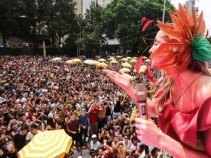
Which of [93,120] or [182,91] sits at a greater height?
[182,91]

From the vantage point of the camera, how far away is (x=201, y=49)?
1532 mm

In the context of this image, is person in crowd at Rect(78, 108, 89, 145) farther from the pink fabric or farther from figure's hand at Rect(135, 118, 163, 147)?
figure's hand at Rect(135, 118, 163, 147)

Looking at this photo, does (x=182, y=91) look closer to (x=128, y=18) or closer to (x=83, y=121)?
(x=83, y=121)

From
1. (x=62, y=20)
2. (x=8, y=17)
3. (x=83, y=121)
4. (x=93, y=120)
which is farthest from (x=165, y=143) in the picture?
(x=62, y=20)

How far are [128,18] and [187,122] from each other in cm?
5583

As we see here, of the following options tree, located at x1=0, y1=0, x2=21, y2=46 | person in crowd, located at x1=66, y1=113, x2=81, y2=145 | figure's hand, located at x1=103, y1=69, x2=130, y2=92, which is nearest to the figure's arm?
figure's hand, located at x1=103, y1=69, x2=130, y2=92

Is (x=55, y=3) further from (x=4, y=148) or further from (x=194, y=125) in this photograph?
(x=194, y=125)

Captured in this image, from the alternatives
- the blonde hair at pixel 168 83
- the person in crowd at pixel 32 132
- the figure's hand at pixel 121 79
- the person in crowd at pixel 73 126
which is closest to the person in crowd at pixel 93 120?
the person in crowd at pixel 73 126

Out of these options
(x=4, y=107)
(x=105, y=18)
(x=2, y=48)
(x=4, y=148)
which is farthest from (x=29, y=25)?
(x=4, y=148)

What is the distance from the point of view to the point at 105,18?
58.0 m

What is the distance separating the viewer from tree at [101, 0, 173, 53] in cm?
5428

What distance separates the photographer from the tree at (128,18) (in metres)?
54.3

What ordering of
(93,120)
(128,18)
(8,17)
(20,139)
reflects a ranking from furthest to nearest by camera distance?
(128,18), (8,17), (93,120), (20,139)

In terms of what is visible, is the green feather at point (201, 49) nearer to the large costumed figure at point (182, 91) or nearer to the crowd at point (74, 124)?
the large costumed figure at point (182, 91)
